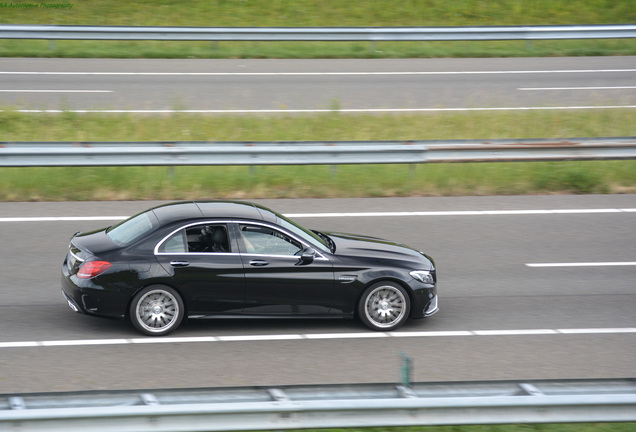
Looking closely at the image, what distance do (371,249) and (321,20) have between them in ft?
55.0

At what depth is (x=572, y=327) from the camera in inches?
369

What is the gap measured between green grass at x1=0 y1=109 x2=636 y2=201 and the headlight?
17.9ft

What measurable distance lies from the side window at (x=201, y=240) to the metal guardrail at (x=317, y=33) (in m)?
14.7

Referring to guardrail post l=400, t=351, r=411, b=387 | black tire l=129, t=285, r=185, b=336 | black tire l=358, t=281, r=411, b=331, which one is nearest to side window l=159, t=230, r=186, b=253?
black tire l=129, t=285, r=185, b=336

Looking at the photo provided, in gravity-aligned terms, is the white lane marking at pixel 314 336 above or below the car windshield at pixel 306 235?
below

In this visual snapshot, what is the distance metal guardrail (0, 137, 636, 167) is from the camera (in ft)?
45.7

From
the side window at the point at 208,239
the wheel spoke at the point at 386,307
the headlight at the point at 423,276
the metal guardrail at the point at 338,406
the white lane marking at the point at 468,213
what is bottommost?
the metal guardrail at the point at 338,406

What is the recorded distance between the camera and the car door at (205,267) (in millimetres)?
8758

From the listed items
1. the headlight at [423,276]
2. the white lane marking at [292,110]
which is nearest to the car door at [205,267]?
the headlight at [423,276]

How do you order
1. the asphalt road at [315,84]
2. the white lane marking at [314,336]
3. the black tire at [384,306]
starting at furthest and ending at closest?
the asphalt road at [315,84] → the black tire at [384,306] → the white lane marking at [314,336]

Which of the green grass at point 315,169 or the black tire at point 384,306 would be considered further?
the green grass at point 315,169

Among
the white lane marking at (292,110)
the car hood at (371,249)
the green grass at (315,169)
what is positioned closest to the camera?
the car hood at (371,249)

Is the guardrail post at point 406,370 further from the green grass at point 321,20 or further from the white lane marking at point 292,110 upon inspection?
the green grass at point 321,20

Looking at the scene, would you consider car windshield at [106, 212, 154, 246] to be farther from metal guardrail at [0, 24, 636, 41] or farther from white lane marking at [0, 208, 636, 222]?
metal guardrail at [0, 24, 636, 41]
